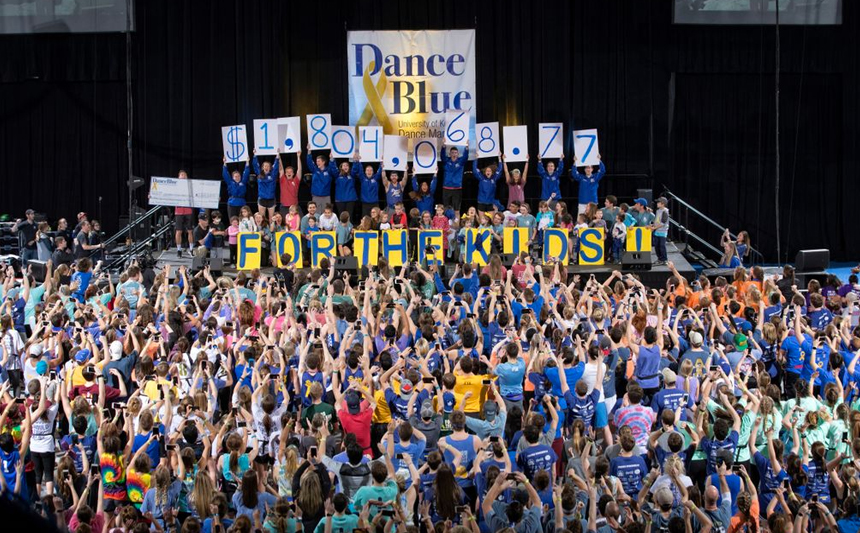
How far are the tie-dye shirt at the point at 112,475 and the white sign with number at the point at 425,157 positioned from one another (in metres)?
12.6

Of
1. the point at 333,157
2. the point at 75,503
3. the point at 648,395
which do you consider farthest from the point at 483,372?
the point at 333,157

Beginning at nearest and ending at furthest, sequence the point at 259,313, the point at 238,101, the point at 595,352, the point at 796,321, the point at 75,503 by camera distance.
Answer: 1. the point at 75,503
2. the point at 595,352
3. the point at 796,321
4. the point at 259,313
5. the point at 238,101

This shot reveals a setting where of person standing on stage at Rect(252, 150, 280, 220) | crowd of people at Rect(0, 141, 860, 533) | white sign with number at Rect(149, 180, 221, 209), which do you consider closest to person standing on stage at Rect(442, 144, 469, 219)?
person standing on stage at Rect(252, 150, 280, 220)

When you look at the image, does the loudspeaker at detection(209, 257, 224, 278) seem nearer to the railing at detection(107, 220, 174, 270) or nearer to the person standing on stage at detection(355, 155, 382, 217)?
the railing at detection(107, 220, 174, 270)

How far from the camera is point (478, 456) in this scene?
7727mm

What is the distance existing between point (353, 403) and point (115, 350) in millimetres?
2741

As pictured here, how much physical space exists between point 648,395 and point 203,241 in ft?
32.5

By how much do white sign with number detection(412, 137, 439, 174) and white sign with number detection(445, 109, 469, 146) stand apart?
0.32 meters

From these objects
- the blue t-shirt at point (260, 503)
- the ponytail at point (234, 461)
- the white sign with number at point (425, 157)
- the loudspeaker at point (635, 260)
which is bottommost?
the blue t-shirt at point (260, 503)

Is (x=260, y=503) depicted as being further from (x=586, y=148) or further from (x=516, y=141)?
(x=586, y=148)

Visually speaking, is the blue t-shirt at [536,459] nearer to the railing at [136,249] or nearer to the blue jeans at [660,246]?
the blue jeans at [660,246]

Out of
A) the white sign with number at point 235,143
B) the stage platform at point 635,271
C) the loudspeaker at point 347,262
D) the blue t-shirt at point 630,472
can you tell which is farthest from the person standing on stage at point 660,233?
the blue t-shirt at point 630,472

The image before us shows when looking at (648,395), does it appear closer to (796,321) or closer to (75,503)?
(796,321)

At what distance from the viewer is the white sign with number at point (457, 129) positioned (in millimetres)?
20266
